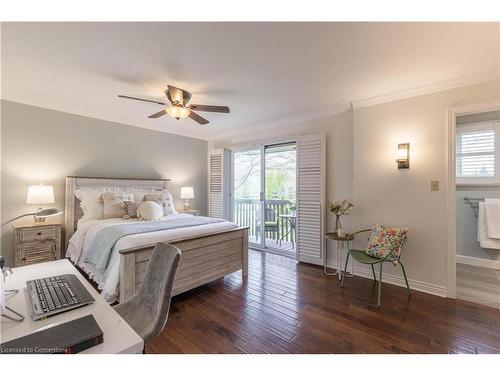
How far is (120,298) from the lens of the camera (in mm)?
2102

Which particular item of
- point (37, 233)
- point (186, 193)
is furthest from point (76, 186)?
point (186, 193)

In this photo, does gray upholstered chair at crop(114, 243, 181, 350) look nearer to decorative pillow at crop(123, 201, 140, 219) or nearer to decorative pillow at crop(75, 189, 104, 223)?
decorative pillow at crop(123, 201, 140, 219)

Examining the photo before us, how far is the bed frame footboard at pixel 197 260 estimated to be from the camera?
83.4 inches

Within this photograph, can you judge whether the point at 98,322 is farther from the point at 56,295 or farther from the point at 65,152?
the point at 65,152

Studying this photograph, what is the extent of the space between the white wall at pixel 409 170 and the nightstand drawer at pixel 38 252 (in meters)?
4.12

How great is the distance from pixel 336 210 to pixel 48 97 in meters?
4.25

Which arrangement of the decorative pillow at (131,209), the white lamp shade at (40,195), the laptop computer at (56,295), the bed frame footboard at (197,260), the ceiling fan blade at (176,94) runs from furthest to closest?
the decorative pillow at (131,209)
the white lamp shade at (40,195)
the ceiling fan blade at (176,94)
the bed frame footboard at (197,260)
the laptop computer at (56,295)

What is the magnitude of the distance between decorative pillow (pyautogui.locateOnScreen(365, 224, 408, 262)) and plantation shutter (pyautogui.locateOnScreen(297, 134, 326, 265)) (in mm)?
850

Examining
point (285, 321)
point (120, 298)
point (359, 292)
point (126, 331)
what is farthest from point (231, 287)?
point (126, 331)

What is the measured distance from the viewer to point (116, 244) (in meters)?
2.30

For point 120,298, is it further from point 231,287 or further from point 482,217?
point 482,217

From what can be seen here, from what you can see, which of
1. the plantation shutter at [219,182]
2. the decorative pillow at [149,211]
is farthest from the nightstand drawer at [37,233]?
the plantation shutter at [219,182]

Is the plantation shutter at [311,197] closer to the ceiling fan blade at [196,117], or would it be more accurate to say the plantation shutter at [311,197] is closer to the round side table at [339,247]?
the round side table at [339,247]

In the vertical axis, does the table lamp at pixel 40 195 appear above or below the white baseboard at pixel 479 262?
above
